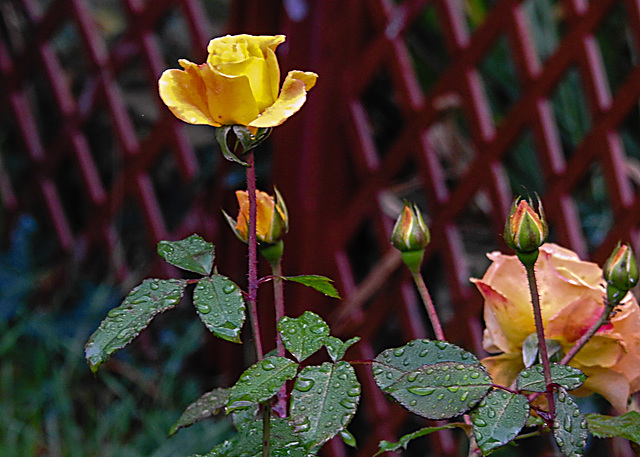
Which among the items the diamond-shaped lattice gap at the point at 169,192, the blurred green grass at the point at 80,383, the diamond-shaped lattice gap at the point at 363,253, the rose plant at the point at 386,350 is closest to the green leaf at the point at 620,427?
the rose plant at the point at 386,350

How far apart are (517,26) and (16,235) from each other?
1.42 meters

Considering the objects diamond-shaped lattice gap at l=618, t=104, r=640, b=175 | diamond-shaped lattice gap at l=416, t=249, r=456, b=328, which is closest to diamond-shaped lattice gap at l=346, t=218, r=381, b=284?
diamond-shaped lattice gap at l=416, t=249, r=456, b=328

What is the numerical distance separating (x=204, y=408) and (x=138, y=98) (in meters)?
2.13

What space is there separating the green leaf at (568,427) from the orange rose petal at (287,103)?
181 millimetres

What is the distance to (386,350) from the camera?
351 mm

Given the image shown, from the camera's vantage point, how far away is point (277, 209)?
41 centimetres

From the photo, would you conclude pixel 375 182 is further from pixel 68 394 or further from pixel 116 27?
pixel 116 27

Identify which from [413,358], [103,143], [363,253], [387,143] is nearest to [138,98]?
[103,143]

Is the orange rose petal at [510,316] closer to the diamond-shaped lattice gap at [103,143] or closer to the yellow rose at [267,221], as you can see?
the yellow rose at [267,221]

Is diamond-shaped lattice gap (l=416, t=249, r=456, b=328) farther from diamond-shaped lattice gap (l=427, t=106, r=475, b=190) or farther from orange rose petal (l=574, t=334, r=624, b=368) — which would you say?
orange rose petal (l=574, t=334, r=624, b=368)

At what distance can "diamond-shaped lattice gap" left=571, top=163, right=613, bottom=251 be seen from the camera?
167 centimetres

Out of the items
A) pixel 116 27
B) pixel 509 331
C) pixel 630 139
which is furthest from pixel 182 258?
pixel 116 27

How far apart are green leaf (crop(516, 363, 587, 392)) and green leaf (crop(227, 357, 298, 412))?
11 cm

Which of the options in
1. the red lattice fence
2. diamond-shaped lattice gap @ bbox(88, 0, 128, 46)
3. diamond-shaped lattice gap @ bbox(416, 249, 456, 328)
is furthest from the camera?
diamond-shaped lattice gap @ bbox(88, 0, 128, 46)
